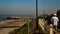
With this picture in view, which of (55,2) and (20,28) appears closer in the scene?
(20,28)

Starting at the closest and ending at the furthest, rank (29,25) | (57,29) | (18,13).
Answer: (57,29), (29,25), (18,13)

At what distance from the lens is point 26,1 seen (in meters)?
4.12

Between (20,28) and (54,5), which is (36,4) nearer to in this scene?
(54,5)

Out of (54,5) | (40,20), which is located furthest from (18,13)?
(54,5)

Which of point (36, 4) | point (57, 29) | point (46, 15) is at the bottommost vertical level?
point (57, 29)

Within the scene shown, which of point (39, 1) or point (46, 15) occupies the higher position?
point (39, 1)

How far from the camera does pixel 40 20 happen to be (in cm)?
389

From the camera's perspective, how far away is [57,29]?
3455 mm

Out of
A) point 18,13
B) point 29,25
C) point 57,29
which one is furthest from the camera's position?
point 18,13

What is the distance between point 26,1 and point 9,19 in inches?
27.9

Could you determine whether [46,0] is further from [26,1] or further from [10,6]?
[10,6]

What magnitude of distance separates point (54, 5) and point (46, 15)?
364mm

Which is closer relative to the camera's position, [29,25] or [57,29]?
[57,29]

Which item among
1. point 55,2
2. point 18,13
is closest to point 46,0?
point 55,2
